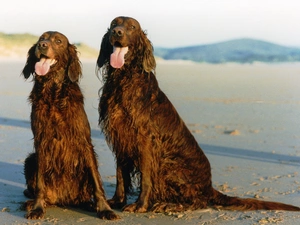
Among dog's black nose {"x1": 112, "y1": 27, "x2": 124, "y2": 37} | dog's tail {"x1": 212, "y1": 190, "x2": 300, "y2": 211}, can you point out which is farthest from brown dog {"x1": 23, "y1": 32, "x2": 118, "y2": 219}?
dog's tail {"x1": 212, "y1": 190, "x2": 300, "y2": 211}

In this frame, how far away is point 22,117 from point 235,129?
4517 mm

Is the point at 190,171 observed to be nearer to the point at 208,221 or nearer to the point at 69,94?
the point at 208,221

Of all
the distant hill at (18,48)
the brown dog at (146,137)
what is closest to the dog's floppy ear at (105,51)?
the brown dog at (146,137)

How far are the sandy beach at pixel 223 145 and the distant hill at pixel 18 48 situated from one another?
12905 millimetres

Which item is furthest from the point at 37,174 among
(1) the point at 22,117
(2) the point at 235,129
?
(1) the point at 22,117

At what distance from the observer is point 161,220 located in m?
5.17

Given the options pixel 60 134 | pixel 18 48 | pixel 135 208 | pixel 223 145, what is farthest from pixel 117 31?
pixel 18 48

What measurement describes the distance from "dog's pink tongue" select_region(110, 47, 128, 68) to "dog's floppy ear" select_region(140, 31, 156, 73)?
0.21 m

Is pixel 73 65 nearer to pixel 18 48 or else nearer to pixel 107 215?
pixel 107 215

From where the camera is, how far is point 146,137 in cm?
543

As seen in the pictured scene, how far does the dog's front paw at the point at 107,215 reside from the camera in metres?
5.17

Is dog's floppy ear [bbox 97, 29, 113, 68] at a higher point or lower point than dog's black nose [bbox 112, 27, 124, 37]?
lower

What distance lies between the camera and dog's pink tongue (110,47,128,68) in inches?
213

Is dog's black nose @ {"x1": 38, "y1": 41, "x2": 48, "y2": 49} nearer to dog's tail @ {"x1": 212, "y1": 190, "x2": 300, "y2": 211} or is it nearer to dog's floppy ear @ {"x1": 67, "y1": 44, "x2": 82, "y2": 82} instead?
dog's floppy ear @ {"x1": 67, "y1": 44, "x2": 82, "y2": 82}
